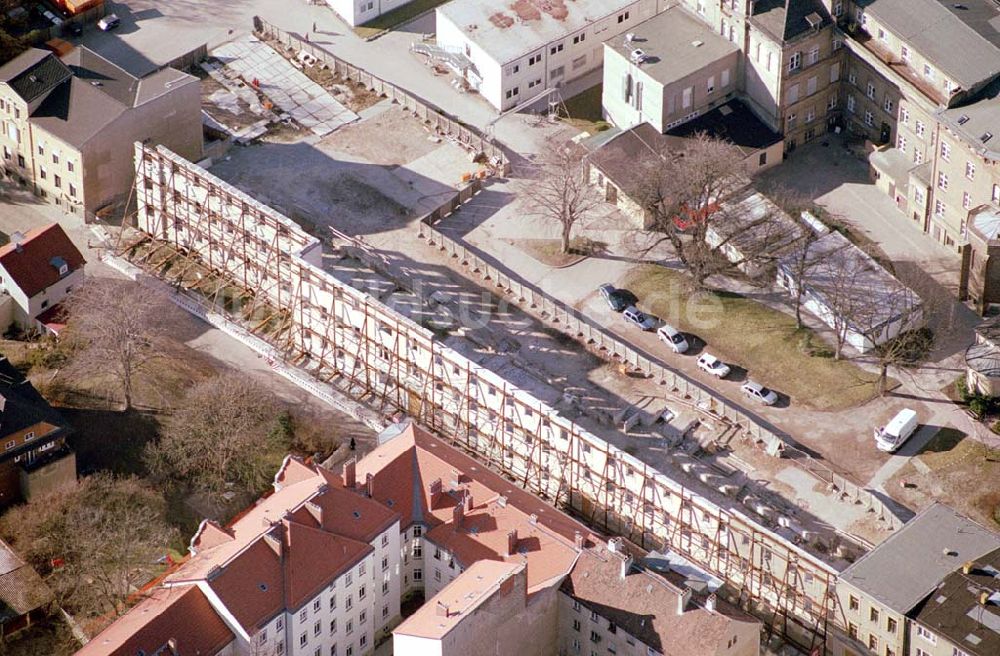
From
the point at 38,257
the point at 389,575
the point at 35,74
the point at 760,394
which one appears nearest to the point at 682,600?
the point at 389,575

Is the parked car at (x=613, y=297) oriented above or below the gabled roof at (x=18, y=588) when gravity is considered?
above

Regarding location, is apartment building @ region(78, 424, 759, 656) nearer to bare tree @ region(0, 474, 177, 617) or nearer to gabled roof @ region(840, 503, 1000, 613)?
bare tree @ region(0, 474, 177, 617)

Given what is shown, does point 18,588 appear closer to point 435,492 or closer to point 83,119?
point 435,492

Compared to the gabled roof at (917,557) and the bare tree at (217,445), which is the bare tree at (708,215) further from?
the bare tree at (217,445)

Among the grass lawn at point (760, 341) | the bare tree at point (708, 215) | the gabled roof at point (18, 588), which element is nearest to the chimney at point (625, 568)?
the grass lawn at point (760, 341)

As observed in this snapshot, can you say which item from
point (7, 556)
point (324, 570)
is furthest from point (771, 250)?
point (7, 556)

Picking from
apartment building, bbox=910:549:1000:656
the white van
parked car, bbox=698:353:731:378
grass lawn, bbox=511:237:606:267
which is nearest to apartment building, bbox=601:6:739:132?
grass lawn, bbox=511:237:606:267
